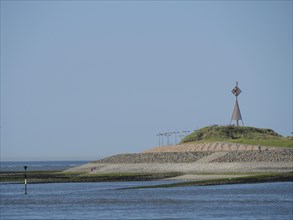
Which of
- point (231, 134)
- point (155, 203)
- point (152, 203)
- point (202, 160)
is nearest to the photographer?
point (155, 203)

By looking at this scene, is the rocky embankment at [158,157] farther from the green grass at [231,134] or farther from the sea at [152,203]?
the sea at [152,203]

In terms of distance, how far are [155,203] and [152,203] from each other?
275 mm

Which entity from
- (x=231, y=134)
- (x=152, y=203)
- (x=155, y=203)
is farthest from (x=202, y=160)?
(x=155, y=203)

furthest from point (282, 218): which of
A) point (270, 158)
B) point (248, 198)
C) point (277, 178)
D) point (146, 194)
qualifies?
point (270, 158)

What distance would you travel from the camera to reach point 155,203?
6412cm

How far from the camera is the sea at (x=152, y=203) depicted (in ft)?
183

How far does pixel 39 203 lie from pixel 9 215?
9.26 meters

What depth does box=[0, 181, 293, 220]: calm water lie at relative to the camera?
55.9 metres

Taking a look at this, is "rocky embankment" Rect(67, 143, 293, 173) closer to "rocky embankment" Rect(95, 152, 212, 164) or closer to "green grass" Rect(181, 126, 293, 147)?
"rocky embankment" Rect(95, 152, 212, 164)

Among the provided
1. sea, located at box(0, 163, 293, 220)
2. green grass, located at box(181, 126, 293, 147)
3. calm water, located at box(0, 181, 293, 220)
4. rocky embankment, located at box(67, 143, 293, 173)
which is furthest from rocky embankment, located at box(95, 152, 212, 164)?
calm water, located at box(0, 181, 293, 220)

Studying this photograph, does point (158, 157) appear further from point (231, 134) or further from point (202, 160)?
point (231, 134)

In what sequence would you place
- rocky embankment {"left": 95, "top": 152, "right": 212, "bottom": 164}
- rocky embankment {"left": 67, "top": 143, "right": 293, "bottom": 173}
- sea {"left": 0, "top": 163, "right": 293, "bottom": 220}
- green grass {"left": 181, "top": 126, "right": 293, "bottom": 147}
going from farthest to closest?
green grass {"left": 181, "top": 126, "right": 293, "bottom": 147}, rocky embankment {"left": 95, "top": 152, "right": 212, "bottom": 164}, rocky embankment {"left": 67, "top": 143, "right": 293, "bottom": 173}, sea {"left": 0, "top": 163, "right": 293, "bottom": 220}

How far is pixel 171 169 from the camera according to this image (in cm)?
10275

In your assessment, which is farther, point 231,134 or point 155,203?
point 231,134
